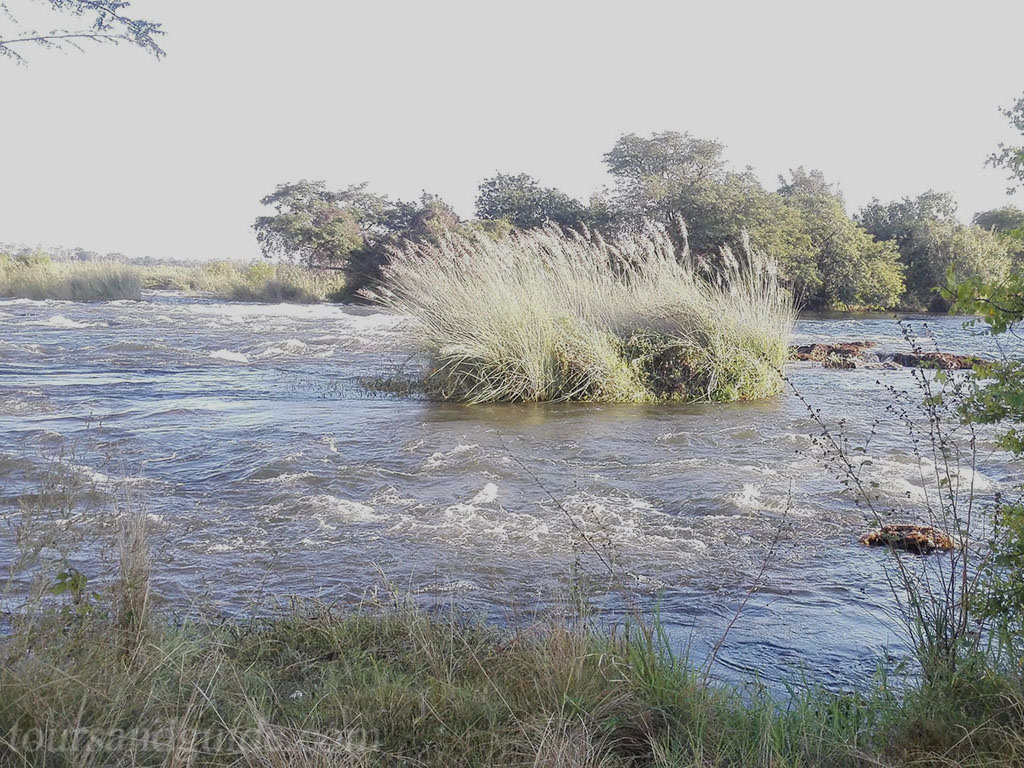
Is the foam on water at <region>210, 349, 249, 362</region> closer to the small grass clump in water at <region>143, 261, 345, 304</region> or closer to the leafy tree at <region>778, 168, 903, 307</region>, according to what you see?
the small grass clump in water at <region>143, 261, 345, 304</region>

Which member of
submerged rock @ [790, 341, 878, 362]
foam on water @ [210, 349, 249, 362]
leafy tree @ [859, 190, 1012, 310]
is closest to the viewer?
foam on water @ [210, 349, 249, 362]

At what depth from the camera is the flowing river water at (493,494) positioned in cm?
402

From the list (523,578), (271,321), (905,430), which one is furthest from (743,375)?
(271,321)

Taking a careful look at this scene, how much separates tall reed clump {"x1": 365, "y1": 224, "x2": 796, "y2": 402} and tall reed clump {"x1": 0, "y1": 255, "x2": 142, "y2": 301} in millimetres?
22467

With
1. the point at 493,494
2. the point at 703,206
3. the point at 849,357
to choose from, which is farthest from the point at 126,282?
the point at 493,494

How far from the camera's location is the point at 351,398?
10.9m

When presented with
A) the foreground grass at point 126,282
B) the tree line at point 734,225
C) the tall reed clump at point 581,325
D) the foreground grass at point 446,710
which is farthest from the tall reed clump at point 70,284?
the foreground grass at point 446,710

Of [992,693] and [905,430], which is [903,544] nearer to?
[992,693]

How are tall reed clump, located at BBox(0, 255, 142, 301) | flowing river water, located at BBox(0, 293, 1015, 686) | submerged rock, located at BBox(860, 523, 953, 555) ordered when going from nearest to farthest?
flowing river water, located at BBox(0, 293, 1015, 686), submerged rock, located at BBox(860, 523, 953, 555), tall reed clump, located at BBox(0, 255, 142, 301)

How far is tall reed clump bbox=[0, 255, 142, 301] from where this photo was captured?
29.8 m

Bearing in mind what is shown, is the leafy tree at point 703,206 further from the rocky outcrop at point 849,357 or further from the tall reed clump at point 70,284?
the tall reed clump at point 70,284

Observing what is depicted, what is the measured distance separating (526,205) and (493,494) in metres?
32.1

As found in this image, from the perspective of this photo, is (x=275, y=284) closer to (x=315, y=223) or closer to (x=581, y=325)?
(x=315, y=223)

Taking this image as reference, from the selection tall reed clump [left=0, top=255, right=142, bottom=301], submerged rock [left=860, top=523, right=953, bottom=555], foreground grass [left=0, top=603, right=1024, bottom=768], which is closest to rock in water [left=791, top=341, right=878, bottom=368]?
submerged rock [left=860, top=523, right=953, bottom=555]
